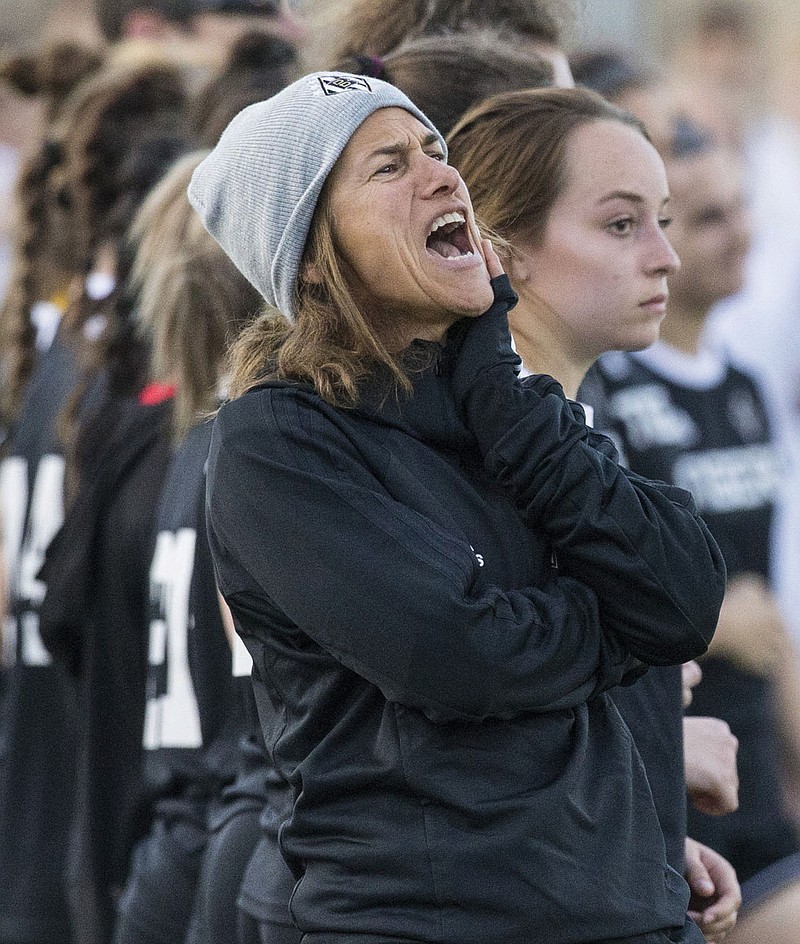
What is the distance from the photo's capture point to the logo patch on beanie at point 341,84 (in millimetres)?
2111

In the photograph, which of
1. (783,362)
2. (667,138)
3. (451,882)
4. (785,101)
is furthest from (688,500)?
(785,101)

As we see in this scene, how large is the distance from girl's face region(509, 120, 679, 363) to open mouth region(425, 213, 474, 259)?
0.80 ft

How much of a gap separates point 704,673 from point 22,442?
1804 mm

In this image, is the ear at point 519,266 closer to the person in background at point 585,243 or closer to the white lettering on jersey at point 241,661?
the person in background at point 585,243

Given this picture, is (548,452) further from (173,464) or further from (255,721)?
(173,464)

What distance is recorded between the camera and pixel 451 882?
1856 mm

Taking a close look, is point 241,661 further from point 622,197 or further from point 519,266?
point 622,197

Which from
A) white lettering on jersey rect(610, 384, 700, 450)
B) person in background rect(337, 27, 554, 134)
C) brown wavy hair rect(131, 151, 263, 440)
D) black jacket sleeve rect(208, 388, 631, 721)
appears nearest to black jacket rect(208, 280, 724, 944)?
black jacket sleeve rect(208, 388, 631, 721)

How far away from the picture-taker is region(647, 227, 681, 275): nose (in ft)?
7.51

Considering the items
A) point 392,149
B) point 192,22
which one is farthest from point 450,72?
point 192,22

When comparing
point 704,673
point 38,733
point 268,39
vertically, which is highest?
point 268,39

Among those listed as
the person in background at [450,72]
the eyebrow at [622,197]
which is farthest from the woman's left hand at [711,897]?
the person in background at [450,72]

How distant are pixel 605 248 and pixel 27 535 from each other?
2226 mm

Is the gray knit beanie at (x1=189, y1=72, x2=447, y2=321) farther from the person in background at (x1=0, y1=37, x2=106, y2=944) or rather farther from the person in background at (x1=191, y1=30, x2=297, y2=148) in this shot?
the person in background at (x1=0, y1=37, x2=106, y2=944)
